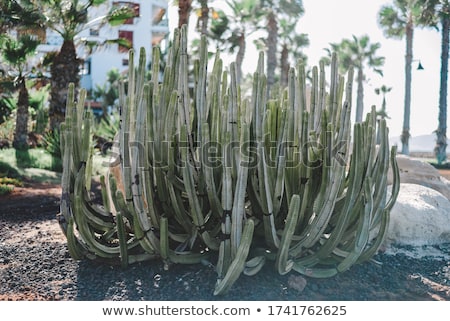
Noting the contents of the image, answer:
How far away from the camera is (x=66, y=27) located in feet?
42.0

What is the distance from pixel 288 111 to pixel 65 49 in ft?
34.3

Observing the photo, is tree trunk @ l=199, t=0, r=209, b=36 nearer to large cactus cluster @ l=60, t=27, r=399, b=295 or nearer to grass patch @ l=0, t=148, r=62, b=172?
grass patch @ l=0, t=148, r=62, b=172

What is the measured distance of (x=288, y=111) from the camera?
11.7 feet

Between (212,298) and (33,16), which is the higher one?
(33,16)

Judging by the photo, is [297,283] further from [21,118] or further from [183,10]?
[183,10]

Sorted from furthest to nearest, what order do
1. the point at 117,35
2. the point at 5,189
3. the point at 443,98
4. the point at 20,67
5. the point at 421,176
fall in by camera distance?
the point at 117,35
the point at 443,98
the point at 20,67
the point at 5,189
the point at 421,176

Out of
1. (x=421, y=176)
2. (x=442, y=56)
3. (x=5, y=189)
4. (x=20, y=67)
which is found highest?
(x=442, y=56)

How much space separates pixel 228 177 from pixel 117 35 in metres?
19.2

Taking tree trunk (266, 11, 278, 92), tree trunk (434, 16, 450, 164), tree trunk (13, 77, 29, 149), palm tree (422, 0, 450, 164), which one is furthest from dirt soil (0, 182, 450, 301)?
tree trunk (266, 11, 278, 92)

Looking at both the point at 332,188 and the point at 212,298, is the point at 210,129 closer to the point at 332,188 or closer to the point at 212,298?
the point at 332,188

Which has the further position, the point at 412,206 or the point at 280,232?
the point at 412,206

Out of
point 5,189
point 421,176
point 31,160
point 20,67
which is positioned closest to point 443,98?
point 421,176
